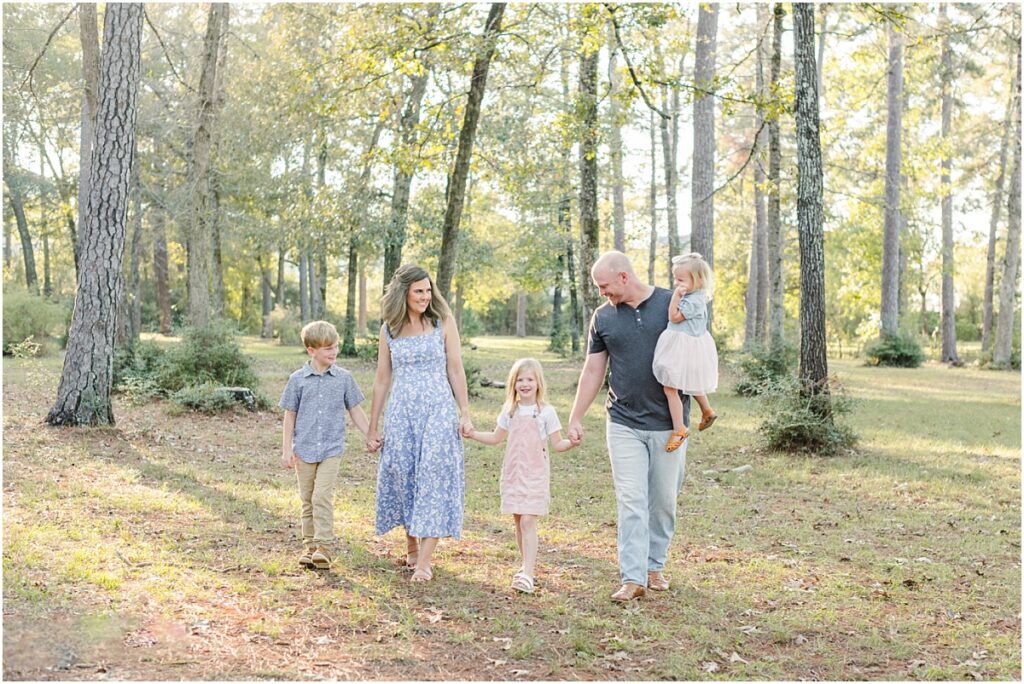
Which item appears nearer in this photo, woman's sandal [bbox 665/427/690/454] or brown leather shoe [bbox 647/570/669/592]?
woman's sandal [bbox 665/427/690/454]

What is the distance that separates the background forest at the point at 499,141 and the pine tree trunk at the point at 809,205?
34 centimetres

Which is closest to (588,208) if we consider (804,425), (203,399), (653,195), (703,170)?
(703,170)

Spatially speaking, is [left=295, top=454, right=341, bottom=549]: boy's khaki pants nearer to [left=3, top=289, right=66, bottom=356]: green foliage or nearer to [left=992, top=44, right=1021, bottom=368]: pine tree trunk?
[left=3, top=289, right=66, bottom=356]: green foliage

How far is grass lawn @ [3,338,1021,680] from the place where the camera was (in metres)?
4.80

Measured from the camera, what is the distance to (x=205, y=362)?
1500 cm

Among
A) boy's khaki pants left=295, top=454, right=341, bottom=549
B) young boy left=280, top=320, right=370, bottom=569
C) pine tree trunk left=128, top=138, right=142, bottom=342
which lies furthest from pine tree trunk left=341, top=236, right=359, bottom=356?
boy's khaki pants left=295, top=454, right=341, bottom=549

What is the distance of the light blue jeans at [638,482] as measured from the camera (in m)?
5.86

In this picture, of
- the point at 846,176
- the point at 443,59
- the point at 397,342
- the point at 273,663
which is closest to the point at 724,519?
the point at 397,342

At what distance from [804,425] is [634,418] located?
6326mm

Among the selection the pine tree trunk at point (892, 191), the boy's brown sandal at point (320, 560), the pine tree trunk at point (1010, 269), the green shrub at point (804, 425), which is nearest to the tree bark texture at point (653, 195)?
the pine tree trunk at point (892, 191)

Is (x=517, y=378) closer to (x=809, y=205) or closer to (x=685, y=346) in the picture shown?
(x=685, y=346)

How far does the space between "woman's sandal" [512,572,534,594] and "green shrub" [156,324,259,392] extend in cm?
983

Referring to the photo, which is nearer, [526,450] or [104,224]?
[526,450]

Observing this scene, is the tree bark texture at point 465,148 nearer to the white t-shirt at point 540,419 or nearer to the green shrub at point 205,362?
the green shrub at point 205,362
